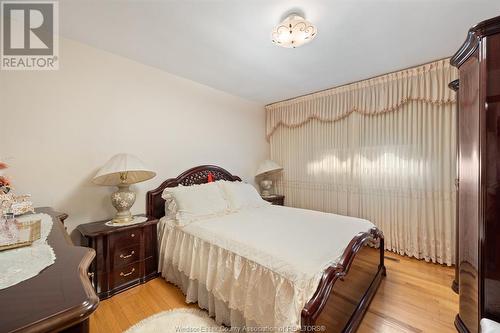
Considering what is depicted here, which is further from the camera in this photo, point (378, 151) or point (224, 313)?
point (378, 151)

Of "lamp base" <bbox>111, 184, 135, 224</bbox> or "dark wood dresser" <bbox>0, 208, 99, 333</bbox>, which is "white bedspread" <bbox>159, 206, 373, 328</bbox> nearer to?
"lamp base" <bbox>111, 184, 135, 224</bbox>

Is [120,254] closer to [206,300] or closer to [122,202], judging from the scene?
[122,202]

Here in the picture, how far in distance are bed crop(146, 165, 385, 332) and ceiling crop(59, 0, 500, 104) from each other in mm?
1816

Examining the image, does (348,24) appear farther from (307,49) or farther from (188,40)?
(188,40)

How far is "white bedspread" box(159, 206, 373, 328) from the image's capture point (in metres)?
1.28

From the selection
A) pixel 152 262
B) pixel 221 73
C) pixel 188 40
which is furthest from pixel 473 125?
pixel 152 262

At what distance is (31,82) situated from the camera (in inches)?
76.4

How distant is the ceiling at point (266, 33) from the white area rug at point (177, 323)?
2485 millimetres

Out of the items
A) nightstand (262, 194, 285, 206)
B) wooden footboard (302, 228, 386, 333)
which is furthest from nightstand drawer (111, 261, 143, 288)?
nightstand (262, 194, 285, 206)

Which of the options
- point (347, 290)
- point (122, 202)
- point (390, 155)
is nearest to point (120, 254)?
point (122, 202)

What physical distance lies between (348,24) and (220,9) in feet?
3.60

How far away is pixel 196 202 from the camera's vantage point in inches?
96.3

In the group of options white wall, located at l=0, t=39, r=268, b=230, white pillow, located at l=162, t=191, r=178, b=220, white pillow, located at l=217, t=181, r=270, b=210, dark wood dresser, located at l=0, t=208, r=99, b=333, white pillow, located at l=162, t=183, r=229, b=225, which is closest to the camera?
dark wood dresser, located at l=0, t=208, r=99, b=333

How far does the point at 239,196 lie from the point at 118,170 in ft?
4.78
